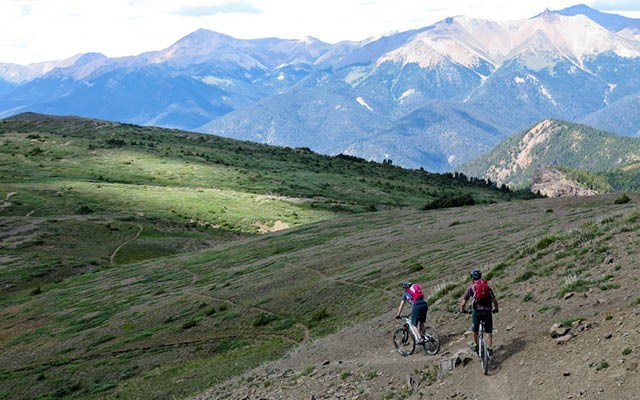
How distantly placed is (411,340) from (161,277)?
42.9 metres

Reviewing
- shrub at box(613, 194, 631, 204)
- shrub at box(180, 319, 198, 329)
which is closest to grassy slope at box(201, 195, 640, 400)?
shrub at box(180, 319, 198, 329)

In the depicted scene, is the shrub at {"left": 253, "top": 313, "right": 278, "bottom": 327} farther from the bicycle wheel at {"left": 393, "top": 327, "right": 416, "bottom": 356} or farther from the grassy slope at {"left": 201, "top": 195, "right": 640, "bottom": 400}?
the bicycle wheel at {"left": 393, "top": 327, "right": 416, "bottom": 356}

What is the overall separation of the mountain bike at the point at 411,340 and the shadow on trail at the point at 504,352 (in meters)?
3.04

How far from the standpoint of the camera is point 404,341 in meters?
28.2

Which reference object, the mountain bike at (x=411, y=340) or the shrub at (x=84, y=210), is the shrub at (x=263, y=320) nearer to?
the mountain bike at (x=411, y=340)

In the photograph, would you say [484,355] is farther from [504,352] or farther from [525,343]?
[525,343]

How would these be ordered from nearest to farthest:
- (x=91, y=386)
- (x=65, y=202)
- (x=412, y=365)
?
(x=412, y=365) < (x=91, y=386) < (x=65, y=202)

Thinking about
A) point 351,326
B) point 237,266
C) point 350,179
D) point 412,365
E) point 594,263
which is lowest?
point 350,179

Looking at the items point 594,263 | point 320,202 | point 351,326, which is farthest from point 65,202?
point 594,263

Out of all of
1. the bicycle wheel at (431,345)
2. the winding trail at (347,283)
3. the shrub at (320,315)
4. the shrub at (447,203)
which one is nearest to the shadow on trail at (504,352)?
the bicycle wheel at (431,345)

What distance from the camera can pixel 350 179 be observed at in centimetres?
17488

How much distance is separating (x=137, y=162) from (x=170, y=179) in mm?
20778

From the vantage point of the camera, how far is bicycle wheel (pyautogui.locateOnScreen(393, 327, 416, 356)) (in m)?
27.6

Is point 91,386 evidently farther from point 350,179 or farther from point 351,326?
point 350,179
